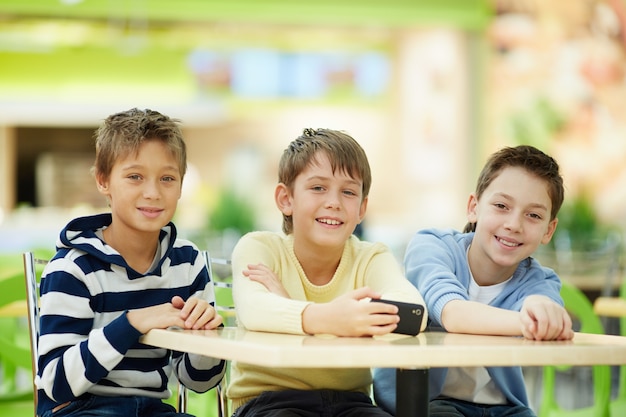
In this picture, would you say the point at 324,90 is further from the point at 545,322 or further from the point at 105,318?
the point at 545,322

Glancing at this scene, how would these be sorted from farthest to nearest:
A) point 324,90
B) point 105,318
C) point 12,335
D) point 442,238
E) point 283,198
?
1. point 324,90
2. point 12,335
3. point 442,238
4. point 283,198
5. point 105,318

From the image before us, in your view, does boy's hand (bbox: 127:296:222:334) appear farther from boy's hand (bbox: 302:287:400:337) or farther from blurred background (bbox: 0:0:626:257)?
blurred background (bbox: 0:0:626:257)

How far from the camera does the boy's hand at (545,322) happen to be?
4.36 ft

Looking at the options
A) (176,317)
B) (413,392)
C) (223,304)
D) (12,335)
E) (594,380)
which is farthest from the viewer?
(12,335)

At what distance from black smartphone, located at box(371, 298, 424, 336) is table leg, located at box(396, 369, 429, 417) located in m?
0.06

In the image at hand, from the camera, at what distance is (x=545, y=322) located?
4.37 ft

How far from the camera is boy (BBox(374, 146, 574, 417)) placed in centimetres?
161

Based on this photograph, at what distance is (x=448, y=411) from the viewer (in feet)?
5.21

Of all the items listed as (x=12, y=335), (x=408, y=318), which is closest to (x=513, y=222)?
(x=408, y=318)

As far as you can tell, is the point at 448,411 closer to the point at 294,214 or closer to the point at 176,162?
the point at 294,214

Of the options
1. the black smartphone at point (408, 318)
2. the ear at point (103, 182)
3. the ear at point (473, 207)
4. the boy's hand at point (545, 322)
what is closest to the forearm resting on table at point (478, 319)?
the boy's hand at point (545, 322)

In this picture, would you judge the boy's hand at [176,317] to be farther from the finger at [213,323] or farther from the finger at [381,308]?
the finger at [381,308]

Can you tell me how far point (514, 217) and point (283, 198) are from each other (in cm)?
41

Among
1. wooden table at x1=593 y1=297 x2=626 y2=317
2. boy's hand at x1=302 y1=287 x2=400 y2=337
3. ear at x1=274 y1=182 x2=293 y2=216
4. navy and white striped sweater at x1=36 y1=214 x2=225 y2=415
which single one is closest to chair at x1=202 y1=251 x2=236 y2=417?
navy and white striped sweater at x1=36 y1=214 x2=225 y2=415
